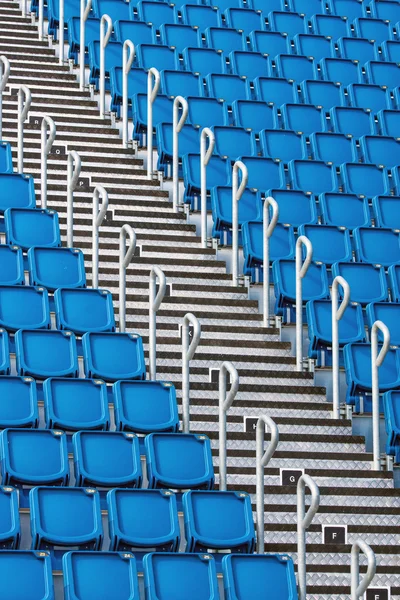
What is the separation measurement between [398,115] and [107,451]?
582 cm

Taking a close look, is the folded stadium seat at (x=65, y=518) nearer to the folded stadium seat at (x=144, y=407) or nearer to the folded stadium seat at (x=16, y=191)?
the folded stadium seat at (x=144, y=407)

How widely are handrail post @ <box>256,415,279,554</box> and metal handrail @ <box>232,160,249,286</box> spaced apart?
222 centimetres

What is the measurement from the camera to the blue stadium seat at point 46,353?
7.92 m

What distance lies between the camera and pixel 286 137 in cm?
1119

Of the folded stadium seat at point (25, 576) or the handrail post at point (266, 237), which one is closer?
the folded stadium seat at point (25, 576)

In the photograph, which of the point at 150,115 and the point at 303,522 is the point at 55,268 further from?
the point at 303,522

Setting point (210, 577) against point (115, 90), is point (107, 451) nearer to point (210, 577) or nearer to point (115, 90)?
point (210, 577)

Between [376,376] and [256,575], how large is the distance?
2.00m

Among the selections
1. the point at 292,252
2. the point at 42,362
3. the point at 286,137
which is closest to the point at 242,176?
the point at 292,252

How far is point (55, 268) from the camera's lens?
29.0 feet

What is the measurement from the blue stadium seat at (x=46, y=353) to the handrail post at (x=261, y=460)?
3.92 feet

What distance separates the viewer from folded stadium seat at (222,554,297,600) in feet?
22.0

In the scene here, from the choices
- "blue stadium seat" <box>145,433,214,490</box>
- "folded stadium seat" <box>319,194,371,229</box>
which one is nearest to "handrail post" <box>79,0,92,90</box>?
"folded stadium seat" <box>319,194,371,229</box>

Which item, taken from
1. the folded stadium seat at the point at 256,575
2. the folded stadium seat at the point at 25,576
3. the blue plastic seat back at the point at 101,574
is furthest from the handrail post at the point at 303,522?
the folded stadium seat at the point at 25,576
